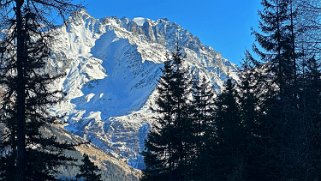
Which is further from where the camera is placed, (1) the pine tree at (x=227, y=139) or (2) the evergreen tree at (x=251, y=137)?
(1) the pine tree at (x=227, y=139)

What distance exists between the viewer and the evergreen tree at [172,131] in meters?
32.6

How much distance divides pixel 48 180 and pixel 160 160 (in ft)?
40.4

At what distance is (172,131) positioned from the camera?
3238 centimetres

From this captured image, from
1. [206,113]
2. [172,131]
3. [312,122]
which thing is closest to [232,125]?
[172,131]

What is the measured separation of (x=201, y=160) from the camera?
34.2 metres

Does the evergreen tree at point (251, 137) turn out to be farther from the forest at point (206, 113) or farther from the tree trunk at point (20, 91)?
the tree trunk at point (20, 91)

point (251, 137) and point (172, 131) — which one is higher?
point (172, 131)

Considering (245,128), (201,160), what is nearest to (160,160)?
(201,160)

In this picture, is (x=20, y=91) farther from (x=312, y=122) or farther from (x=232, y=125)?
(x=232, y=125)

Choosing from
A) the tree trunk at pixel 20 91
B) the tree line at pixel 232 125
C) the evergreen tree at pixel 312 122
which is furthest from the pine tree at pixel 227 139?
the tree trunk at pixel 20 91

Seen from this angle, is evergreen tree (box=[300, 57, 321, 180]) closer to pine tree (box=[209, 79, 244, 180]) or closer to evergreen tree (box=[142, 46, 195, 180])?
pine tree (box=[209, 79, 244, 180])

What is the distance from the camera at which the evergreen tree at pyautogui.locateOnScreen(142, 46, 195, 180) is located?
107 ft

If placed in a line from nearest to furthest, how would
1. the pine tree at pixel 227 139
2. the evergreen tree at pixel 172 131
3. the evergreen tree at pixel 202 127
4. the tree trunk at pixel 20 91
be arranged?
1. the tree trunk at pixel 20 91
2. the pine tree at pixel 227 139
3. the evergreen tree at pixel 172 131
4. the evergreen tree at pixel 202 127

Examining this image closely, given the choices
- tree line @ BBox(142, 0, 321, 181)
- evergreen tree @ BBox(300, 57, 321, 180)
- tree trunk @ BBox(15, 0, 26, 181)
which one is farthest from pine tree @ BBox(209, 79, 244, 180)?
tree trunk @ BBox(15, 0, 26, 181)
